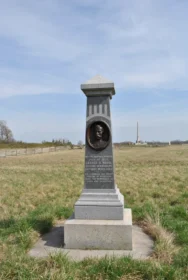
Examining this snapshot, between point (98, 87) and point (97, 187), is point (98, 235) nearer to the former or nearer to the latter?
point (97, 187)

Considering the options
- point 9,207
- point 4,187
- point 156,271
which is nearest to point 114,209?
point 156,271

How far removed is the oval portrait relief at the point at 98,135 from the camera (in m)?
5.74

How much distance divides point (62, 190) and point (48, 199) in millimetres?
1425

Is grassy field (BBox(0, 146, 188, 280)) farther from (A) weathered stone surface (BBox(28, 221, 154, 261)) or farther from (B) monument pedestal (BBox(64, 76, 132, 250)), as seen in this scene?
(B) monument pedestal (BBox(64, 76, 132, 250))

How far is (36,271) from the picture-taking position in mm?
4027

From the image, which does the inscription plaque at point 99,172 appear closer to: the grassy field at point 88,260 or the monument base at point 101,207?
the monument base at point 101,207

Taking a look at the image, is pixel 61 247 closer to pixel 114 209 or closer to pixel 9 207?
pixel 114 209

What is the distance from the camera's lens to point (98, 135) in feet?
18.8

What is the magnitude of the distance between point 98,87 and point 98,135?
87 cm

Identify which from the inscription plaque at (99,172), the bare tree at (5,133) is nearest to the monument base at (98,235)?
the inscription plaque at (99,172)

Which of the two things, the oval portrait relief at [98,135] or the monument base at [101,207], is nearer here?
the monument base at [101,207]

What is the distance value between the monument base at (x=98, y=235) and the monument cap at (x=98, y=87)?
2.31 metres

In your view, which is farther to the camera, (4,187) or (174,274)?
(4,187)

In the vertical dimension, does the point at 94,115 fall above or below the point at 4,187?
above
